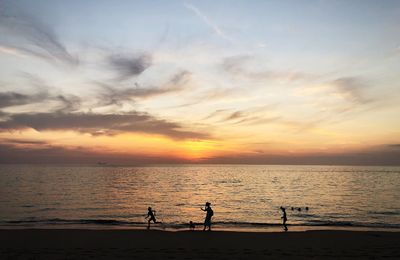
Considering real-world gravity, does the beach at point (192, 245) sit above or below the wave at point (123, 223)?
above

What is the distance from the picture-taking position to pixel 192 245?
17812 millimetres

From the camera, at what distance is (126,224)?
29.4m

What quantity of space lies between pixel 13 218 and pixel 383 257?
1309 inches

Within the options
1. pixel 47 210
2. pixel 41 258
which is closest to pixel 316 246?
pixel 41 258

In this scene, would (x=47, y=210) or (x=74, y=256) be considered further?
(x=47, y=210)

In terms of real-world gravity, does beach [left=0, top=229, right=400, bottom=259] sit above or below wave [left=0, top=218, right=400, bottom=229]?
above

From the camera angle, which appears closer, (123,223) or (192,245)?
(192,245)

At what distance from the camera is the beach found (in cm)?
1550

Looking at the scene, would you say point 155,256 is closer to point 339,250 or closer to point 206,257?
point 206,257

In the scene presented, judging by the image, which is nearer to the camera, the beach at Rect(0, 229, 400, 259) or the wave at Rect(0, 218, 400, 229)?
the beach at Rect(0, 229, 400, 259)

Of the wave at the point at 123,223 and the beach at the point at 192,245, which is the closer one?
the beach at the point at 192,245

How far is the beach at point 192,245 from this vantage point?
50.9ft

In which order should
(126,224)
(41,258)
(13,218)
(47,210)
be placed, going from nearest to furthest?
(41,258)
(126,224)
(13,218)
(47,210)

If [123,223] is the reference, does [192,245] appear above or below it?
above
